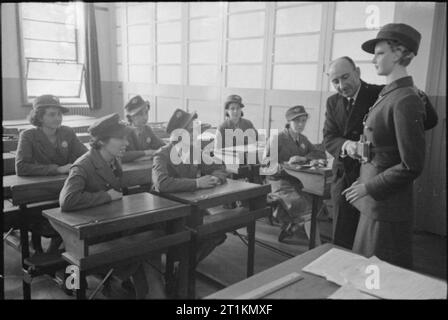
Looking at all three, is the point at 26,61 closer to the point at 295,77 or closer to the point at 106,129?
the point at 295,77

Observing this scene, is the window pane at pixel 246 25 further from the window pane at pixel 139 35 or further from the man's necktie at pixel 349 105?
the man's necktie at pixel 349 105

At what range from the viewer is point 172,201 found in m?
1.84

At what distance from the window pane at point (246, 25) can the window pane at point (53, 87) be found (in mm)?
3295

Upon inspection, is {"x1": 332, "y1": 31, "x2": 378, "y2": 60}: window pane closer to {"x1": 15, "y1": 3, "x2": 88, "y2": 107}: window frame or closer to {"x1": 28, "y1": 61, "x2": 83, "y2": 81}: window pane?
{"x1": 15, "y1": 3, "x2": 88, "y2": 107}: window frame

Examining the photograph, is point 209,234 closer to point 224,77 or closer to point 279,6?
point 279,6

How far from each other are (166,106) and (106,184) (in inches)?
170

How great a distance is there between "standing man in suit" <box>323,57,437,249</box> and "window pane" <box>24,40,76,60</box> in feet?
17.9

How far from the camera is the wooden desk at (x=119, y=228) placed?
1.47 m

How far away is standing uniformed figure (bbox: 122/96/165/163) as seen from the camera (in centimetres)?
329

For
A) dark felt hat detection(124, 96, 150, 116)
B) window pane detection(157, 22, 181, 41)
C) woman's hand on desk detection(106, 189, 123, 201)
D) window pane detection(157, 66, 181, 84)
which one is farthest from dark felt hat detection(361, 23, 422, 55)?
window pane detection(157, 66, 181, 84)

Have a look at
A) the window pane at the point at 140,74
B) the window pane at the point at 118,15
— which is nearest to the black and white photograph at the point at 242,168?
the window pane at the point at 140,74

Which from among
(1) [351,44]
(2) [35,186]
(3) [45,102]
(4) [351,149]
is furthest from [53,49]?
(4) [351,149]

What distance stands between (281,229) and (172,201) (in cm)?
162

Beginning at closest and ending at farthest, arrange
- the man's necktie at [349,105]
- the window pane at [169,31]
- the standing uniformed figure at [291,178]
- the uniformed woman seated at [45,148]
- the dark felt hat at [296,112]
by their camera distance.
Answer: the man's necktie at [349,105] → the uniformed woman seated at [45,148] → the standing uniformed figure at [291,178] → the dark felt hat at [296,112] → the window pane at [169,31]
